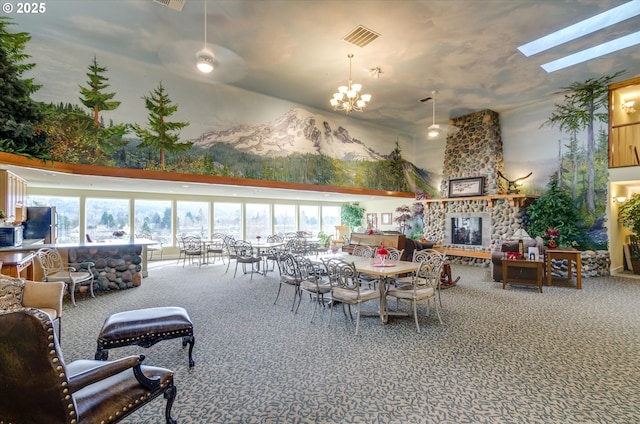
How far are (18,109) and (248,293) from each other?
16.7ft

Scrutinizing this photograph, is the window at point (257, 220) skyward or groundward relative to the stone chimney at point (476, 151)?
groundward

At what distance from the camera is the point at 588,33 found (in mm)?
5348

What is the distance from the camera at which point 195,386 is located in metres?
2.64

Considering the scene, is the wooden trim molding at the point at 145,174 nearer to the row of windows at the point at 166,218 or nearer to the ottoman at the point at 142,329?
the row of windows at the point at 166,218

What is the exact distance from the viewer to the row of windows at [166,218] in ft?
30.2

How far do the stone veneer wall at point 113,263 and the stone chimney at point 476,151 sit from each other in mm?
9573

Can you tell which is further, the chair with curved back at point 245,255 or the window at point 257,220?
the window at point 257,220

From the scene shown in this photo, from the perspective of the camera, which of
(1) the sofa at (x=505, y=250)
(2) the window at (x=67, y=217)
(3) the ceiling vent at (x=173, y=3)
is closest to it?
(3) the ceiling vent at (x=173, y=3)

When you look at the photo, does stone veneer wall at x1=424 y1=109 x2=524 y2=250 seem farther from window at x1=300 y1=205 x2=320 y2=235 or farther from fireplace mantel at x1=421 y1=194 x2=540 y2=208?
window at x1=300 y1=205 x2=320 y2=235

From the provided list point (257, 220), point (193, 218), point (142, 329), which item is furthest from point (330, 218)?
point (142, 329)

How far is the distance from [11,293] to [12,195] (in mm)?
3492

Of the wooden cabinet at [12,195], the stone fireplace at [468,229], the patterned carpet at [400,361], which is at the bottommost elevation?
the patterned carpet at [400,361]

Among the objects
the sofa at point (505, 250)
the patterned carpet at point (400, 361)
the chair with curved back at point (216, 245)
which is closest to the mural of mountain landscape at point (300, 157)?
the chair with curved back at point (216, 245)

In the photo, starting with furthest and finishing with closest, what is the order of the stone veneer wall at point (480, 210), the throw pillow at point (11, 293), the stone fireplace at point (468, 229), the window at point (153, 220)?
the window at point (153, 220), the stone fireplace at point (468, 229), the stone veneer wall at point (480, 210), the throw pillow at point (11, 293)
